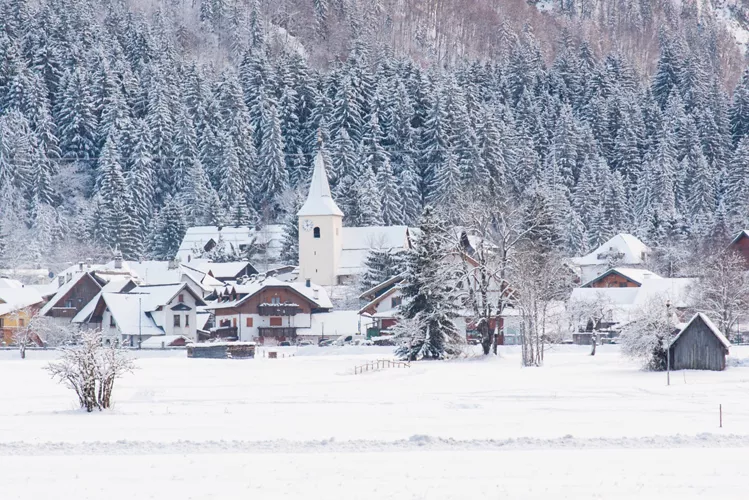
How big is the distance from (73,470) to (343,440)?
20.8 ft

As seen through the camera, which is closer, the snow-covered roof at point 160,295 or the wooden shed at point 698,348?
the wooden shed at point 698,348

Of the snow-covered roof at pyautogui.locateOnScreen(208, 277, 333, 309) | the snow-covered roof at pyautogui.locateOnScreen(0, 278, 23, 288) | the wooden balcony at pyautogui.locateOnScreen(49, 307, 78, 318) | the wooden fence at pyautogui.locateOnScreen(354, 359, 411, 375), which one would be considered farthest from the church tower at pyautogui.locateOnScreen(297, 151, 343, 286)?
the wooden fence at pyautogui.locateOnScreen(354, 359, 411, 375)

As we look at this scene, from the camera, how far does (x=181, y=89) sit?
144250mm

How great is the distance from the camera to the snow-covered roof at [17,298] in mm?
79188

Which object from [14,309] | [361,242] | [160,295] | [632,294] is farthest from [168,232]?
[632,294]

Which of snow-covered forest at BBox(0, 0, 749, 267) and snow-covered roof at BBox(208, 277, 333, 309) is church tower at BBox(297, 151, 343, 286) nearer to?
snow-covered forest at BBox(0, 0, 749, 267)

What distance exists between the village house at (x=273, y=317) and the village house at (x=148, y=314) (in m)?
2.32

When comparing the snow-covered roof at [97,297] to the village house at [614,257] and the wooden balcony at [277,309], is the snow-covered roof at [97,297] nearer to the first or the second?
the wooden balcony at [277,309]

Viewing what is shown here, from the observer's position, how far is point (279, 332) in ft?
263

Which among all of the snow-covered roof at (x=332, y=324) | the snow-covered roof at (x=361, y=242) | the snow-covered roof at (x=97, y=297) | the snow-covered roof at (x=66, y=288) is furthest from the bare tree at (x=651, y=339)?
the snow-covered roof at (x=361, y=242)

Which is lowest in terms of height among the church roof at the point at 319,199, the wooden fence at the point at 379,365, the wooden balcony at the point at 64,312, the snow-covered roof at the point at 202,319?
the wooden fence at the point at 379,365

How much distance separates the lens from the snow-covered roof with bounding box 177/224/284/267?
11581 cm

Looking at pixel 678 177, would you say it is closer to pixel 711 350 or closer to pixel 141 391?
pixel 711 350

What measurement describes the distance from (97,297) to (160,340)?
32.4 ft
